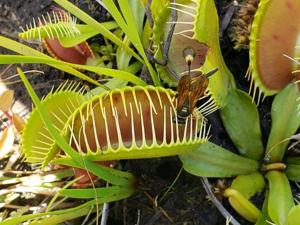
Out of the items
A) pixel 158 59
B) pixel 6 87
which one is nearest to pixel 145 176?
pixel 158 59

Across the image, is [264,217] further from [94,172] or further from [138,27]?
[138,27]

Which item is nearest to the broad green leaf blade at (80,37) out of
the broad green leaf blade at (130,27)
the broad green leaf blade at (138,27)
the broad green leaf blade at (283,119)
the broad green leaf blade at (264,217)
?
the broad green leaf blade at (138,27)

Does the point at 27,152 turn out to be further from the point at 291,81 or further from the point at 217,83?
the point at 291,81

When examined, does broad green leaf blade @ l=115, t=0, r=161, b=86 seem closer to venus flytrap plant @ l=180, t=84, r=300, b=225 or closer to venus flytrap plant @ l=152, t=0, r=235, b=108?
venus flytrap plant @ l=152, t=0, r=235, b=108

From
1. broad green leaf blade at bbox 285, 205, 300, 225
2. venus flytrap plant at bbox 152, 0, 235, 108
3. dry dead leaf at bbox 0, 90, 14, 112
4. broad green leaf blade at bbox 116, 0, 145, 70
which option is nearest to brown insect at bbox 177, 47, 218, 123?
venus flytrap plant at bbox 152, 0, 235, 108

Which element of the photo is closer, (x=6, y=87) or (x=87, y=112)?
(x=87, y=112)
